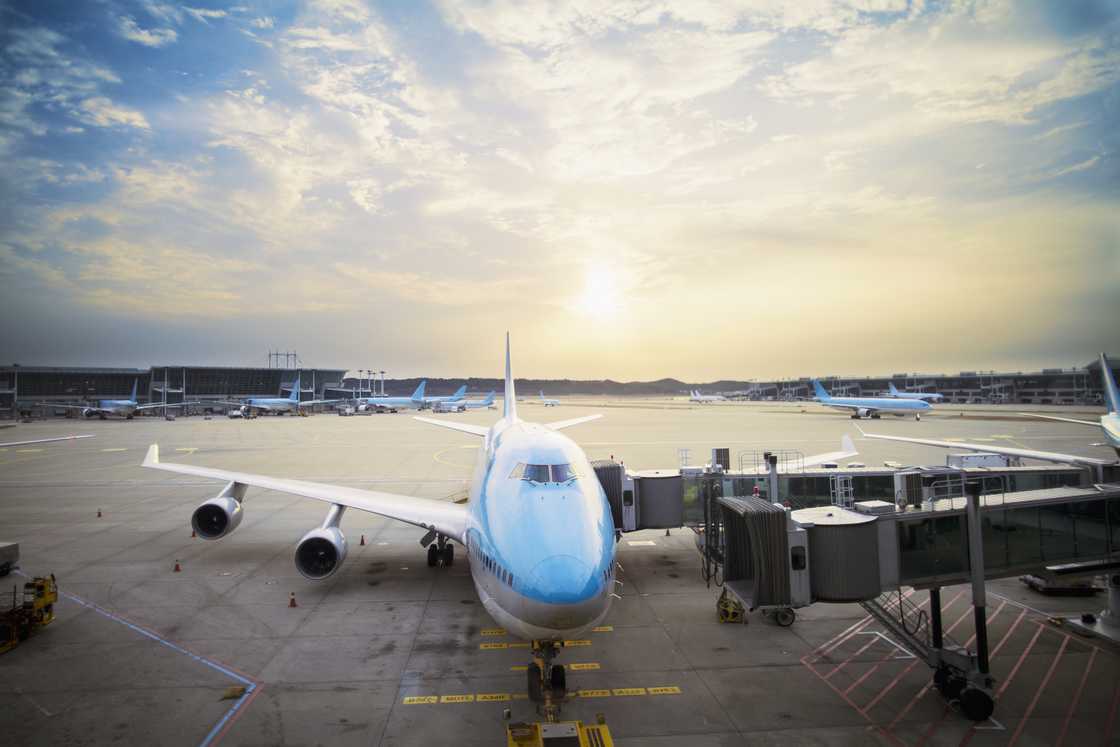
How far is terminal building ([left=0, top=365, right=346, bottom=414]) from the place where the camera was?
431 feet

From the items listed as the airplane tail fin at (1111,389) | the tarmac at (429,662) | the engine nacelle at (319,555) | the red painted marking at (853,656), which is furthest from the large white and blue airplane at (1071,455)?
the engine nacelle at (319,555)

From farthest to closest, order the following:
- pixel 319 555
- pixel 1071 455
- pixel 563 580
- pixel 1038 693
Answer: pixel 1071 455, pixel 319 555, pixel 1038 693, pixel 563 580

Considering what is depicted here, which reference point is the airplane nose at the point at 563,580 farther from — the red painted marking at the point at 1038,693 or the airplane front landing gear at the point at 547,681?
the red painted marking at the point at 1038,693

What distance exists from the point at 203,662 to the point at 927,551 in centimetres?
1627

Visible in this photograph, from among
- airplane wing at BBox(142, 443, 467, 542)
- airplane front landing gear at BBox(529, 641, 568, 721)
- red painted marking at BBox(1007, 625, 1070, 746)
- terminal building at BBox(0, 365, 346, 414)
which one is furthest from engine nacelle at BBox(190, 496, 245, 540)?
terminal building at BBox(0, 365, 346, 414)

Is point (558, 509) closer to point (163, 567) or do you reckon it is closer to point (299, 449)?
point (163, 567)

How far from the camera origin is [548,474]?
1234 cm

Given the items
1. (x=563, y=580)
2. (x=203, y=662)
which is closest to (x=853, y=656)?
(x=563, y=580)

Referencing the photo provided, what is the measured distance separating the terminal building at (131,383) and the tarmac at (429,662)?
442 ft

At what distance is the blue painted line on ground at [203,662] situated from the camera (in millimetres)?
10336

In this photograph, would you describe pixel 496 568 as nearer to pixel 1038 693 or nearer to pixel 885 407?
pixel 1038 693

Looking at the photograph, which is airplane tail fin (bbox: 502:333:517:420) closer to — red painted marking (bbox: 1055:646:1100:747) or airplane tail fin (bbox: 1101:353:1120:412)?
red painted marking (bbox: 1055:646:1100:747)

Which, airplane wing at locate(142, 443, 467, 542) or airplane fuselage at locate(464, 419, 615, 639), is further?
airplane wing at locate(142, 443, 467, 542)

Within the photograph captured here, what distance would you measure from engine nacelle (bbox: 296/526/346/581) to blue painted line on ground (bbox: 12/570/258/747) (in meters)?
3.56
